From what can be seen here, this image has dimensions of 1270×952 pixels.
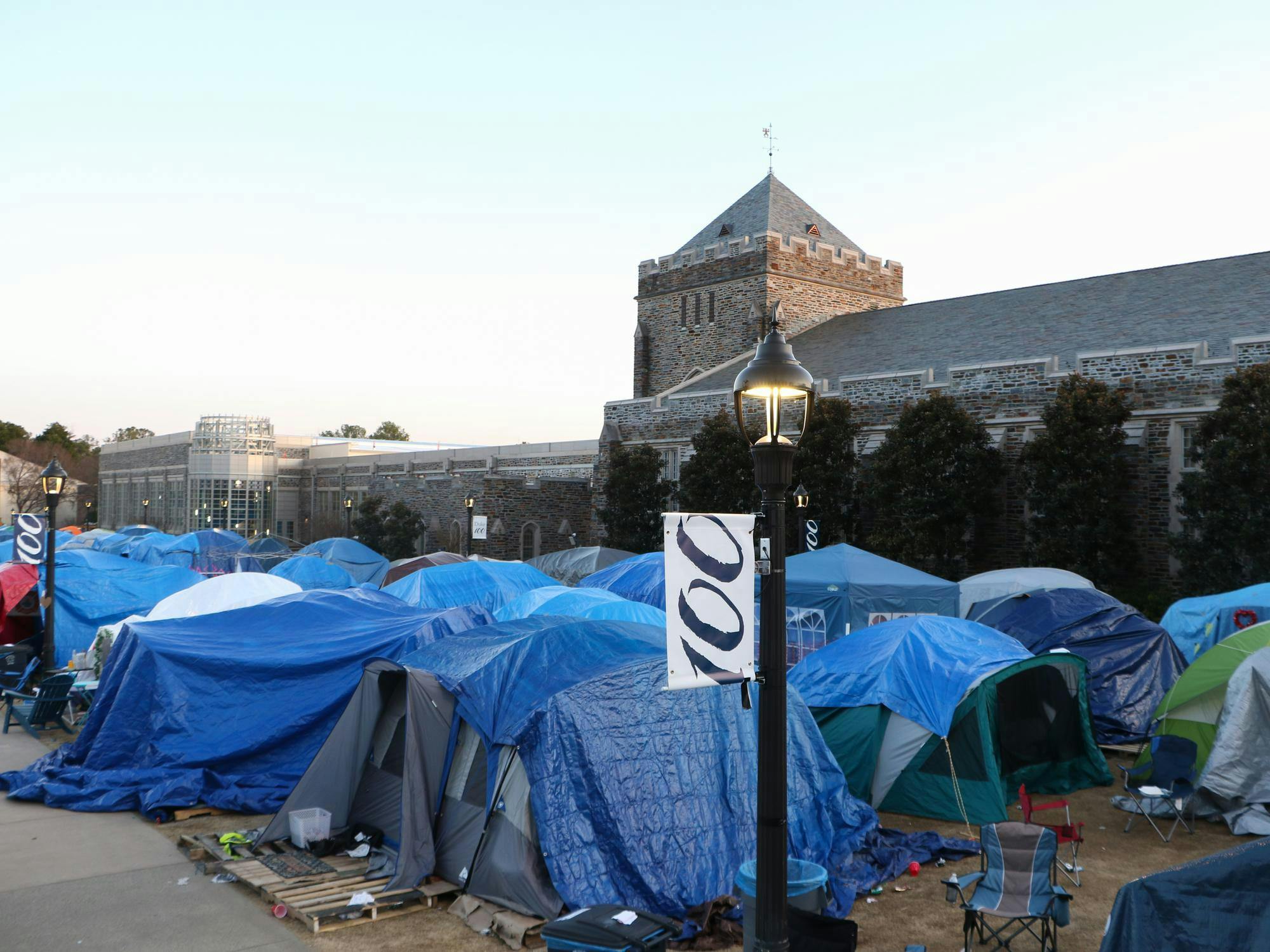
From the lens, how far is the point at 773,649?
17.1ft

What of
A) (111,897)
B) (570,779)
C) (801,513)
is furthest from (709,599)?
(801,513)

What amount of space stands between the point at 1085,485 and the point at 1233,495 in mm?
2909

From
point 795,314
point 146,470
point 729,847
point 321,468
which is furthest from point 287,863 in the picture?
point 146,470

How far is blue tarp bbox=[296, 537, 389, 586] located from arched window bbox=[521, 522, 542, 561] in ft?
24.1

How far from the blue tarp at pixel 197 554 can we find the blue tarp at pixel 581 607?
18104mm

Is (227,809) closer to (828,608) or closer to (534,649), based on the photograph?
(534,649)

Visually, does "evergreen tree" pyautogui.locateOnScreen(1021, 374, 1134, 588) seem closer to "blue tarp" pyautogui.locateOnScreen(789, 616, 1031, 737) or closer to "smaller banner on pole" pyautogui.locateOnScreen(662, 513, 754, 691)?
"blue tarp" pyautogui.locateOnScreen(789, 616, 1031, 737)

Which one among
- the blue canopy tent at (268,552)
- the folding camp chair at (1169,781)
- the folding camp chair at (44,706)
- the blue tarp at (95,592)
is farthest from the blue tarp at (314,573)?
the folding camp chair at (1169,781)

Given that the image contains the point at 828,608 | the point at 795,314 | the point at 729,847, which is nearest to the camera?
the point at 729,847

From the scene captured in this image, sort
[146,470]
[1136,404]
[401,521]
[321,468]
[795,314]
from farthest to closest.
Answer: [146,470], [321,468], [401,521], [795,314], [1136,404]

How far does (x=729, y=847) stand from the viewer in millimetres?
8141

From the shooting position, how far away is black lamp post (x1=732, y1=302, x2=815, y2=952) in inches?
203

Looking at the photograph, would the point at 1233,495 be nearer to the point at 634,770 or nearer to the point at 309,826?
the point at 634,770

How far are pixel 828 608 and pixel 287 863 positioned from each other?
9023 mm
